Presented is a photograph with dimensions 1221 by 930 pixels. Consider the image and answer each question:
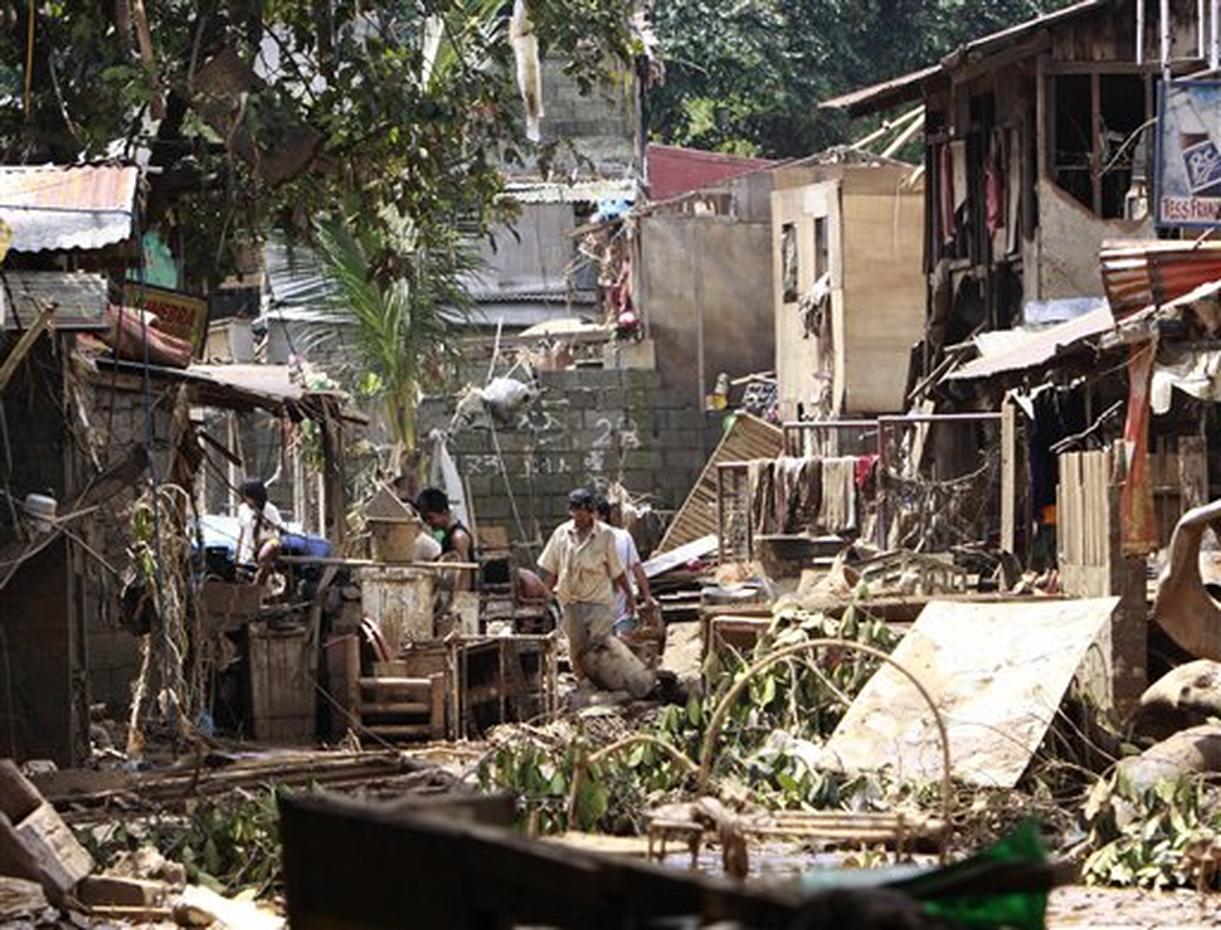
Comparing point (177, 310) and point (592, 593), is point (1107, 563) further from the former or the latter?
point (177, 310)

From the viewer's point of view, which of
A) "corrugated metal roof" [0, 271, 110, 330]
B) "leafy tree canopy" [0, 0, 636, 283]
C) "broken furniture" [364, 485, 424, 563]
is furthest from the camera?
"broken furniture" [364, 485, 424, 563]

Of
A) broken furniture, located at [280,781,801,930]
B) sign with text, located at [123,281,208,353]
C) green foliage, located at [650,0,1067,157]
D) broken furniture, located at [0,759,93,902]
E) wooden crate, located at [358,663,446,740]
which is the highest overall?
green foliage, located at [650,0,1067,157]

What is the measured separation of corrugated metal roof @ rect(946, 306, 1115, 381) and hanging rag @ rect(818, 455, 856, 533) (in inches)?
66.4

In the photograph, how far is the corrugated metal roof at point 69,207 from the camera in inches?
601

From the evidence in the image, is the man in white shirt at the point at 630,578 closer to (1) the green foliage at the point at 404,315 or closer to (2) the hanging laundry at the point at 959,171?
(1) the green foliage at the point at 404,315

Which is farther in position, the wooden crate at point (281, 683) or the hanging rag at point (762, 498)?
the hanging rag at point (762, 498)

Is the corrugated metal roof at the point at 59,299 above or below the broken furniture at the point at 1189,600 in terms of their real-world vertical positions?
above

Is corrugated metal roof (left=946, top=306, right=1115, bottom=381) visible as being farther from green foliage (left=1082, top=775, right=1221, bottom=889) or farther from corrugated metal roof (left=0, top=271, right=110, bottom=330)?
corrugated metal roof (left=0, top=271, right=110, bottom=330)

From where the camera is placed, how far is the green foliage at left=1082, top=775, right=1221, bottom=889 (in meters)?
12.6

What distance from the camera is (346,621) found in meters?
20.2

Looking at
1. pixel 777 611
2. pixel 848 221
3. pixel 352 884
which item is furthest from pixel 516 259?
pixel 352 884

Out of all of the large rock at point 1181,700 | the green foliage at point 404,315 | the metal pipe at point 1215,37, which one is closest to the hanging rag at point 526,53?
the metal pipe at point 1215,37

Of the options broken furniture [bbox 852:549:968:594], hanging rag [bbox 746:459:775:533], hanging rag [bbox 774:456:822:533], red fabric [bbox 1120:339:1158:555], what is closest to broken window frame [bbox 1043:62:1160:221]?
hanging rag [bbox 774:456:822:533]

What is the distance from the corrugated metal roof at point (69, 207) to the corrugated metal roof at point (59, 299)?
0.35m
